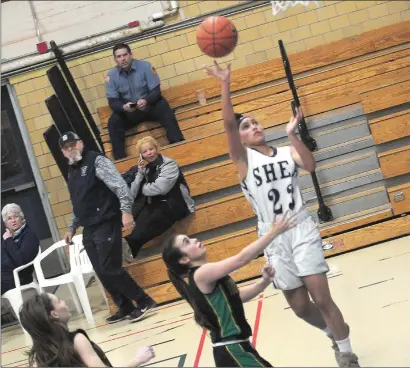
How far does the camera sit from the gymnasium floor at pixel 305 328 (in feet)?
17.1

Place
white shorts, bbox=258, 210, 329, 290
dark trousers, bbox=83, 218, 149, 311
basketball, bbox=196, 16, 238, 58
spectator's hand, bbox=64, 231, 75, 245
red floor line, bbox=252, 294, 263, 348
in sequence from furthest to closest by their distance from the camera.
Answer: spectator's hand, bbox=64, 231, 75, 245
dark trousers, bbox=83, 218, 149, 311
red floor line, bbox=252, 294, 263, 348
basketball, bbox=196, 16, 238, 58
white shorts, bbox=258, 210, 329, 290

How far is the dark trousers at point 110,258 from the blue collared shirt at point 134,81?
223cm

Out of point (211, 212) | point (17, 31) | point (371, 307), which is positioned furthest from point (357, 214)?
point (17, 31)

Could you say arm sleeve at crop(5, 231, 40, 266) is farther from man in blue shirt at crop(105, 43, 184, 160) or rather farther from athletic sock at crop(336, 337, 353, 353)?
athletic sock at crop(336, 337, 353, 353)

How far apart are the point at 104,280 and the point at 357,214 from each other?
8.38ft

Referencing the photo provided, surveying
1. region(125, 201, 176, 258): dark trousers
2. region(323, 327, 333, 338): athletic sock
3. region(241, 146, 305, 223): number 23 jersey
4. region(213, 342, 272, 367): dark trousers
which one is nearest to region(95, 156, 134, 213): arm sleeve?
region(125, 201, 176, 258): dark trousers

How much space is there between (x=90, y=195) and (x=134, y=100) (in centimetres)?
225

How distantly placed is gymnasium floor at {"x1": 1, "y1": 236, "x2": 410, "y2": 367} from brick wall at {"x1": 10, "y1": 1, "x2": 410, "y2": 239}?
2575mm

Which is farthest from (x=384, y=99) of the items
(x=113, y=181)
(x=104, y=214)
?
(x=104, y=214)

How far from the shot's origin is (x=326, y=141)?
9.13 metres

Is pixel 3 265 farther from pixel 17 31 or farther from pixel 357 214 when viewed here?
pixel 357 214

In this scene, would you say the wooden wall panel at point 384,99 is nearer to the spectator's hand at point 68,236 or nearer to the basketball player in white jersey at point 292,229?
the spectator's hand at point 68,236

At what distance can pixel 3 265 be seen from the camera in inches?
338

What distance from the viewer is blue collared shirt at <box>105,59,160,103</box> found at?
372 inches
